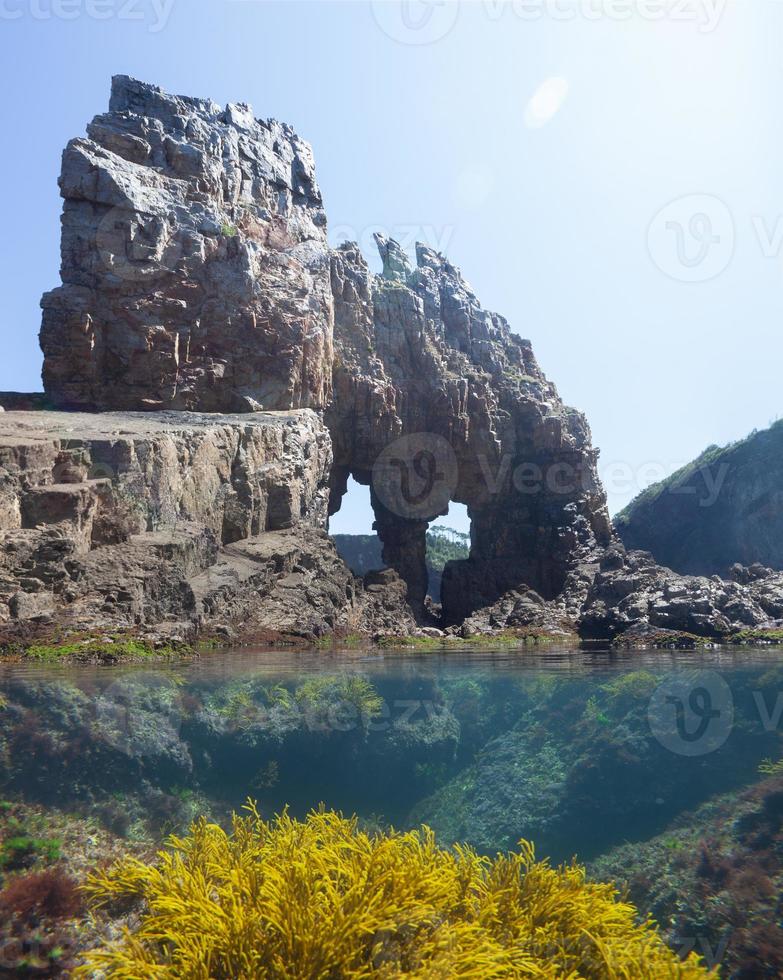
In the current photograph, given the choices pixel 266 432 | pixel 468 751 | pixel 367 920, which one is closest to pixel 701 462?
pixel 266 432

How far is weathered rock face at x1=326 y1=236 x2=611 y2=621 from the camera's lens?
34.4 m

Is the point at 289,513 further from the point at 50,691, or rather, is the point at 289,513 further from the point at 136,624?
the point at 50,691

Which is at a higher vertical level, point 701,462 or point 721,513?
point 701,462

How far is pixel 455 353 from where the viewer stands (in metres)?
38.4

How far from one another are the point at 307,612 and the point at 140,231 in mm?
19560

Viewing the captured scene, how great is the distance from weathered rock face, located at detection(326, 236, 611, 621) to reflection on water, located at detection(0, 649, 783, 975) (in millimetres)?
18675

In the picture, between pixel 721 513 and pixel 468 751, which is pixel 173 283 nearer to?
pixel 468 751

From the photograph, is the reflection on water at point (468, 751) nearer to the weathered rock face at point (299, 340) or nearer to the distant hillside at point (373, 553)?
the weathered rock face at point (299, 340)

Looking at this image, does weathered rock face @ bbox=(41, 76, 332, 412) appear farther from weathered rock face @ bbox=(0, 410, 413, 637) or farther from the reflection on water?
the reflection on water

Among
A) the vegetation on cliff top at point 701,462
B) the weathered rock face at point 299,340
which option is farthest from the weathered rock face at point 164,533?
the vegetation on cliff top at point 701,462

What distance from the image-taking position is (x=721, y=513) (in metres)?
45.2

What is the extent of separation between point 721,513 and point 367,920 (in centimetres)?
4696

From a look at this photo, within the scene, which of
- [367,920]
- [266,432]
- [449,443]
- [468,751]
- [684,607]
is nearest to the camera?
[367,920]

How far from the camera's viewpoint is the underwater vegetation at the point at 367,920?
13.5 ft
